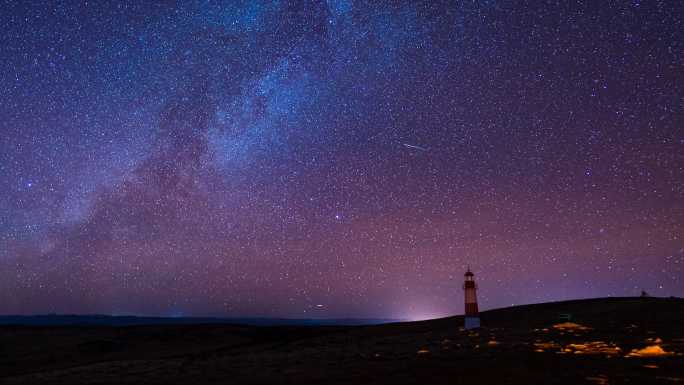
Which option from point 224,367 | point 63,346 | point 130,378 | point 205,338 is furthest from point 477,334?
point 63,346

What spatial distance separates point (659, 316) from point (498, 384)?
16987 millimetres

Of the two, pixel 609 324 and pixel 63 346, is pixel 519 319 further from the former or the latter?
pixel 63 346

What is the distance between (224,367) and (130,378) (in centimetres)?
369

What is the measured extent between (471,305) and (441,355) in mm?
11966

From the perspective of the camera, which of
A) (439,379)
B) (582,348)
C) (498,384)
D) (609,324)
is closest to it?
(498,384)

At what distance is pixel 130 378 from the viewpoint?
1933 centimetres

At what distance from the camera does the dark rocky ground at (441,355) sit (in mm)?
13266

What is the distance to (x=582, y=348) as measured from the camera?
16.7m

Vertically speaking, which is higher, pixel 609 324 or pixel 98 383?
pixel 609 324

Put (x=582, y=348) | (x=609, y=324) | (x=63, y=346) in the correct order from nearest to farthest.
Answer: (x=582, y=348) < (x=609, y=324) < (x=63, y=346)

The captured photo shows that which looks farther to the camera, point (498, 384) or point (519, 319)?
point (519, 319)

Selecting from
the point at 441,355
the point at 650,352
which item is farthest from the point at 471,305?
the point at 650,352

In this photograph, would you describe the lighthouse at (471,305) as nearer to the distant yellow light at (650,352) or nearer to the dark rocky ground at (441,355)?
the dark rocky ground at (441,355)

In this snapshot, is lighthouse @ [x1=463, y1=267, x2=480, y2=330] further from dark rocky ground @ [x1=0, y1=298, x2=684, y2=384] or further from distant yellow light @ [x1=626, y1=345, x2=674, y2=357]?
distant yellow light @ [x1=626, y1=345, x2=674, y2=357]
